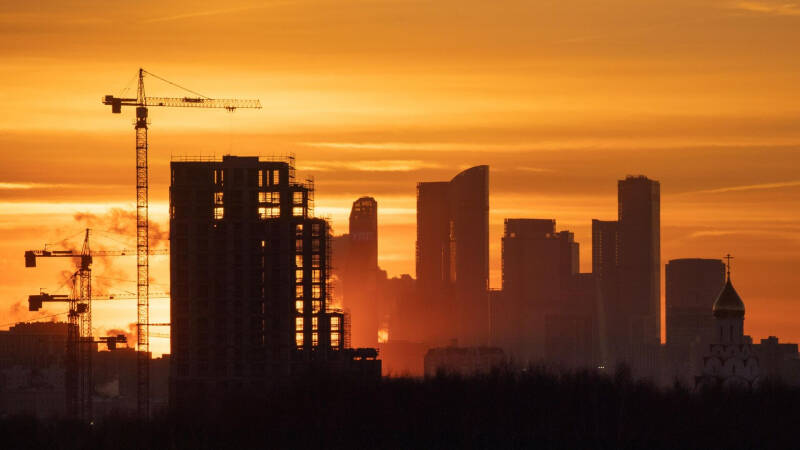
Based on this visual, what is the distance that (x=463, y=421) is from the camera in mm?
181125

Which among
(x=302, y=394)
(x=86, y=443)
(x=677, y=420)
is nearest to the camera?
(x=86, y=443)

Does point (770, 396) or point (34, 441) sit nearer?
point (34, 441)

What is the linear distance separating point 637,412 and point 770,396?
57.3 ft

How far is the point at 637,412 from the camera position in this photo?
7234 inches

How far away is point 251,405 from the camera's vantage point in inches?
7515

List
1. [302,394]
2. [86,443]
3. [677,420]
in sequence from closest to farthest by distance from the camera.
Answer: [86,443], [677,420], [302,394]

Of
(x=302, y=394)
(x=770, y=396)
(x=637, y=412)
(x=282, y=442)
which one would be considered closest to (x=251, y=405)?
(x=302, y=394)

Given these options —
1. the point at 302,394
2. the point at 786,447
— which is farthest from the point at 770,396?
the point at 302,394

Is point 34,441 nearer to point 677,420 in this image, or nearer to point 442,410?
point 442,410

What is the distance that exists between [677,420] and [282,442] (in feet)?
127

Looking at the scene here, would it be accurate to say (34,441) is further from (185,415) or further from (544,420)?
(544,420)

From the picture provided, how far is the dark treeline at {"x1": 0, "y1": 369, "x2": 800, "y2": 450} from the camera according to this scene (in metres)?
172

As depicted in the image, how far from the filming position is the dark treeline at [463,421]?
6772 inches

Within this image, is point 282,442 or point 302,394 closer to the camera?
point 282,442
